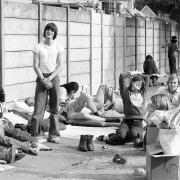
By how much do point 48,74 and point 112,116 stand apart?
8.66ft

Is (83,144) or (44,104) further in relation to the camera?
(44,104)

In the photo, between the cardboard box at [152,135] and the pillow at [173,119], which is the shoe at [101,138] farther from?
the pillow at [173,119]

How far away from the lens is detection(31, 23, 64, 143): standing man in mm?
9391

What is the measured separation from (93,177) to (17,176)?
0.88 m

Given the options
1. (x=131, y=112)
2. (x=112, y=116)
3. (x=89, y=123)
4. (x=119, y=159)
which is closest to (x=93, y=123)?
→ (x=89, y=123)

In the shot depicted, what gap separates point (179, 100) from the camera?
949 cm

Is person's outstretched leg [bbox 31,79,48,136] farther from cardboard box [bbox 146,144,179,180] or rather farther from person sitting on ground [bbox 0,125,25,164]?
cardboard box [bbox 146,144,179,180]

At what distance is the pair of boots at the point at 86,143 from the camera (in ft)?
29.1

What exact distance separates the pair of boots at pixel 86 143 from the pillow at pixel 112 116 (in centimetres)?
260

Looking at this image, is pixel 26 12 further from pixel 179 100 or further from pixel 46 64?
pixel 179 100

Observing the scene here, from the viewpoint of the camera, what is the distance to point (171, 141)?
685 centimetres

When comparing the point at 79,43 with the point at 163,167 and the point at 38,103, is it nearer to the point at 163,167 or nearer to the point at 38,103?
the point at 38,103

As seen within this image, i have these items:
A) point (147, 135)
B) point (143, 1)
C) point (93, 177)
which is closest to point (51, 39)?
point (147, 135)

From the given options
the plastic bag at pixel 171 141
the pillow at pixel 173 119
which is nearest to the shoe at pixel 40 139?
the pillow at pixel 173 119
